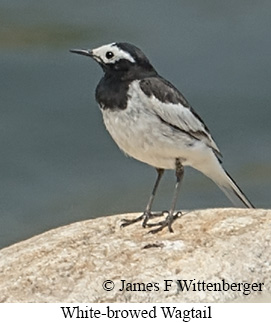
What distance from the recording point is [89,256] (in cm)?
1004

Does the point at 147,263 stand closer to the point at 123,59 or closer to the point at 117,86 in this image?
the point at 117,86

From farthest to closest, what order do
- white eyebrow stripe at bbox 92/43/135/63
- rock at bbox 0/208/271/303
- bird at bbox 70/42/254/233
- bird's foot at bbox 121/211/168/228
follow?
bird's foot at bbox 121/211/168/228, white eyebrow stripe at bbox 92/43/135/63, bird at bbox 70/42/254/233, rock at bbox 0/208/271/303

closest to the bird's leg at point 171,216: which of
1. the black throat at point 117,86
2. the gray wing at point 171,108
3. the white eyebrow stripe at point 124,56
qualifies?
the gray wing at point 171,108

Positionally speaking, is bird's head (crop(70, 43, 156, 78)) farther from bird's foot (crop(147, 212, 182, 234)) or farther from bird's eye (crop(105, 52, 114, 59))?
bird's foot (crop(147, 212, 182, 234))

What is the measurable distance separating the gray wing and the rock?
0.69m

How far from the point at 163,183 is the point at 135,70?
5.76 meters

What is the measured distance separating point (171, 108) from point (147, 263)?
54.0 inches

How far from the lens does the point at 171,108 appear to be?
1061 centimetres

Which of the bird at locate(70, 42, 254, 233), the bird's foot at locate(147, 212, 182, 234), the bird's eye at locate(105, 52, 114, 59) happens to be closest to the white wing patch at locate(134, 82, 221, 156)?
the bird at locate(70, 42, 254, 233)

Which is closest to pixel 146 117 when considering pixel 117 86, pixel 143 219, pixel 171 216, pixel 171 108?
pixel 171 108

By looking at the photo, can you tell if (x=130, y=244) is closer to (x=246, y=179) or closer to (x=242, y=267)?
(x=242, y=267)

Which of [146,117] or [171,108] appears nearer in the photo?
[146,117]

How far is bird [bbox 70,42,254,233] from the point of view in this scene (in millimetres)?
10453

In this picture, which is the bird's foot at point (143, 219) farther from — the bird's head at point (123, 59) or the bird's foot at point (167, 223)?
the bird's head at point (123, 59)
